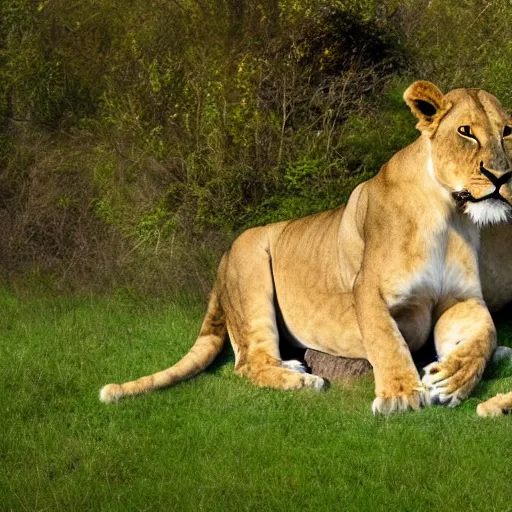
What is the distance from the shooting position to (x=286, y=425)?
17.5 ft

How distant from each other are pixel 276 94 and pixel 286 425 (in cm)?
529

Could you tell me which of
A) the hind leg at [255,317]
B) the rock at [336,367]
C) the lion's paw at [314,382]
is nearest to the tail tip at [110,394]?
the hind leg at [255,317]

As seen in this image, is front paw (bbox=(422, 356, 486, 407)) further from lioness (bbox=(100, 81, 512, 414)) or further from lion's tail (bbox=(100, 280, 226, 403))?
lion's tail (bbox=(100, 280, 226, 403))

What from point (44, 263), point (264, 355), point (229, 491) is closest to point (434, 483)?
point (229, 491)

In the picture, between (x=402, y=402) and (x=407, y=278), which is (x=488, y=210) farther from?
(x=402, y=402)

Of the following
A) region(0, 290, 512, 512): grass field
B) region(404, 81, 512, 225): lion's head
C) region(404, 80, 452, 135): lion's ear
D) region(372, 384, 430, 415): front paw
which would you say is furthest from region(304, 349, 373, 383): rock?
region(404, 80, 452, 135): lion's ear

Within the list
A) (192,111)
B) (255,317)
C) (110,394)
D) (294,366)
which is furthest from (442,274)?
(192,111)

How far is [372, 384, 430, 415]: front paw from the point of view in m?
A: 5.39

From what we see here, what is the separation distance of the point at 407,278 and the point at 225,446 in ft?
4.39

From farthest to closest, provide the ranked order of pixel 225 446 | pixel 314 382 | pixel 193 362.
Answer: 1. pixel 193 362
2. pixel 314 382
3. pixel 225 446

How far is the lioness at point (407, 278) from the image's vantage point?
18.1 feet

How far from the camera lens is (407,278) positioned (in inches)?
228

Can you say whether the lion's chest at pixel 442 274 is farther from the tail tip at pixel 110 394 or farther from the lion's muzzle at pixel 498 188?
the tail tip at pixel 110 394

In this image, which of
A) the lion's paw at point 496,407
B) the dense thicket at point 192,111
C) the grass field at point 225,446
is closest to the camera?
the grass field at point 225,446
